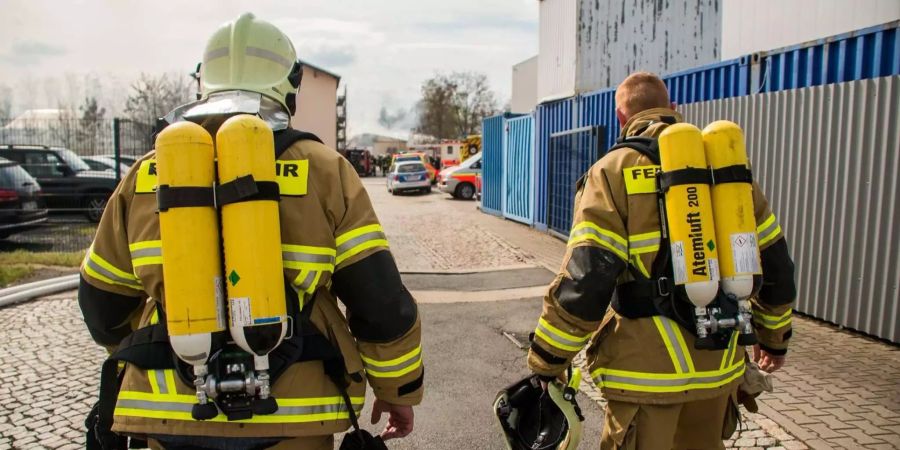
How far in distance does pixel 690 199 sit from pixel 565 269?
52cm

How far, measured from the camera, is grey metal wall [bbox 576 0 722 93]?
12453 millimetres

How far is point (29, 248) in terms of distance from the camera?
1174 cm

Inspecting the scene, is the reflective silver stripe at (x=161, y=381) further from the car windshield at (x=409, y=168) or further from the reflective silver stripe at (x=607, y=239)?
the car windshield at (x=409, y=168)

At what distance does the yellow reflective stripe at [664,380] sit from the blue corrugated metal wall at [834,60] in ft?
14.8

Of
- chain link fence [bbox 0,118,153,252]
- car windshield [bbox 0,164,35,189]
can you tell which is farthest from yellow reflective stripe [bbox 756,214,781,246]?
car windshield [bbox 0,164,35,189]

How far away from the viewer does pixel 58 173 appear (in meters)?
14.0

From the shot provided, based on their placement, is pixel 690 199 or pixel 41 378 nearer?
pixel 690 199

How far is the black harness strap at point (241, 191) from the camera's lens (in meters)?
1.69

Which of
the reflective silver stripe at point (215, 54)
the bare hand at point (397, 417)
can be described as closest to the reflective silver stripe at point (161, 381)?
the bare hand at point (397, 417)

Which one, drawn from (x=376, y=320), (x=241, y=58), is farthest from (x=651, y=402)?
(x=241, y=58)

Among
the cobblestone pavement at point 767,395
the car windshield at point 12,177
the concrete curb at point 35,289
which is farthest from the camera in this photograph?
the car windshield at point 12,177

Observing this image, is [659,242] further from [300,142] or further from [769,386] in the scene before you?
[300,142]

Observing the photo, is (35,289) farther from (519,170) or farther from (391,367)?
(519,170)

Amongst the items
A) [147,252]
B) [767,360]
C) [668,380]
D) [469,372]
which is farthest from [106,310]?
[469,372]
